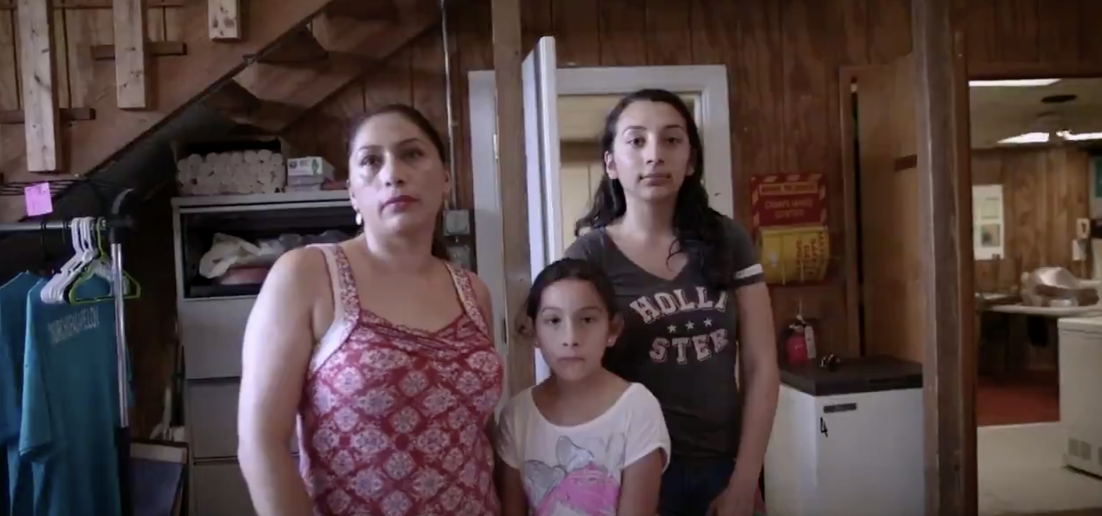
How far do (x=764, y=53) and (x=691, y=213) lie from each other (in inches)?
87.3

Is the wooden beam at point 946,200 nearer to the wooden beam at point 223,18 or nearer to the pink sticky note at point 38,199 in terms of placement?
the wooden beam at point 223,18

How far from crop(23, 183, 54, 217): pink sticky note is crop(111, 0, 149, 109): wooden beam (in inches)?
12.5

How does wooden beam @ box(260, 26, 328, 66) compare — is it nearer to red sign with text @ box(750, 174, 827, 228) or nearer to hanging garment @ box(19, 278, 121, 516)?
hanging garment @ box(19, 278, 121, 516)

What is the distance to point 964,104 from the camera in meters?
2.69

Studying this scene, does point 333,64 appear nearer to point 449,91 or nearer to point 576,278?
point 449,91

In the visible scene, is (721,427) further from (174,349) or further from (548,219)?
(174,349)

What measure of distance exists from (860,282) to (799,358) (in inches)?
17.6

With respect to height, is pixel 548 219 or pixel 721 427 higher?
pixel 548 219

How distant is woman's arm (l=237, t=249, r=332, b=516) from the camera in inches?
39.1

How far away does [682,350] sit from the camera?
1343 millimetres

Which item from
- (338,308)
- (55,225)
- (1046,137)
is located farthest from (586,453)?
(1046,137)

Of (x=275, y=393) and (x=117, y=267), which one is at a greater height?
(x=117, y=267)

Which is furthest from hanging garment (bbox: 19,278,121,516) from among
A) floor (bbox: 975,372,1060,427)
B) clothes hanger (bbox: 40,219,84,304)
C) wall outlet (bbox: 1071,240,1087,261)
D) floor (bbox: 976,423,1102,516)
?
wall outlet (bbox: 1071,240,1087,261)

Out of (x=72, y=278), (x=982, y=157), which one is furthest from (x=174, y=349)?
(x=982, y=157)
